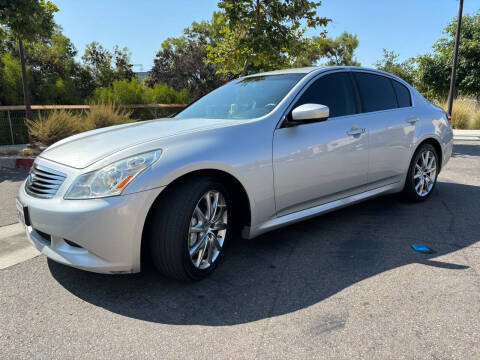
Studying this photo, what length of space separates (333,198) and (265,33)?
6.87 meters

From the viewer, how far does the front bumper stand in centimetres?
242

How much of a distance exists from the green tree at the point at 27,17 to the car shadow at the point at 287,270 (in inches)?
279

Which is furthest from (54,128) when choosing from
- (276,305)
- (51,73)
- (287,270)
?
(51,73)

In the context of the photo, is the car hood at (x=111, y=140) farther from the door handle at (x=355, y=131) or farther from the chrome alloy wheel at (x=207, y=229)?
the door handle at (x=355, y=131)

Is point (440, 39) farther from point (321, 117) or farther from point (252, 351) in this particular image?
point (252, 351)

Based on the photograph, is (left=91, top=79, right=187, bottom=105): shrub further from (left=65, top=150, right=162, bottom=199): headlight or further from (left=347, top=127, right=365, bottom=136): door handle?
(left=65, top=150, right=162, bottom=199): headlight

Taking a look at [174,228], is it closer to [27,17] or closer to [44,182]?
[44,182]

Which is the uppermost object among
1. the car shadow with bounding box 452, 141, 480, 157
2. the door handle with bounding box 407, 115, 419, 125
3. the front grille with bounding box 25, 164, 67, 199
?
the door handle with bounding box 407, 115, 419, 125

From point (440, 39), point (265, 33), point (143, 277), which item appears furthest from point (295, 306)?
point (440, 39)

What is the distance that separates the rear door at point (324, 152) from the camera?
322 cm

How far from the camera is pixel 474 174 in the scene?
6770 millimetres

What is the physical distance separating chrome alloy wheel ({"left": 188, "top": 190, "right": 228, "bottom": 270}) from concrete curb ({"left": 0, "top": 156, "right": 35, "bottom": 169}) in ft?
20.4

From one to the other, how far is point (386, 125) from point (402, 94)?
730mm

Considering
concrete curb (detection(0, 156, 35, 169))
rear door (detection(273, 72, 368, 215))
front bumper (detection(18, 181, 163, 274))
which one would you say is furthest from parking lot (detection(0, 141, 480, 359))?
concrete curb (detection(0, 156, 35, 169))
